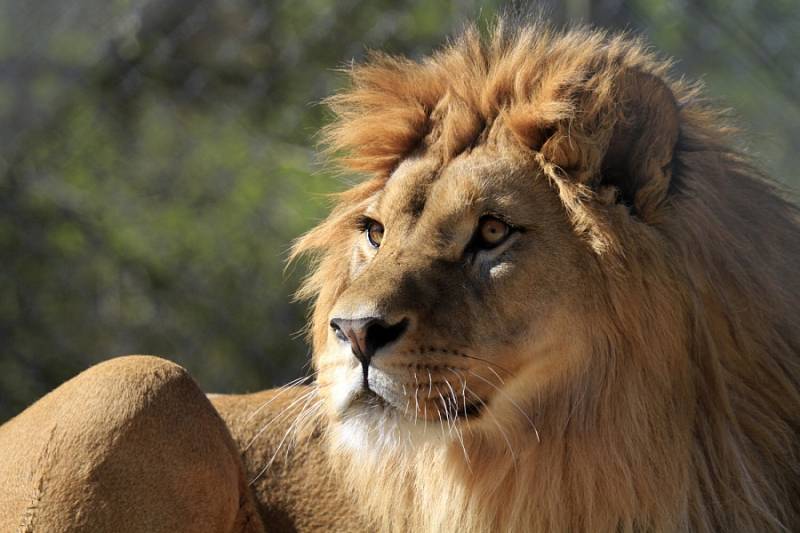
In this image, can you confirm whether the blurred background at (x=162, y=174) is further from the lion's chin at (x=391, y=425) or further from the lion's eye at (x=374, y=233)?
the lion's chin at (x=391, y=425)

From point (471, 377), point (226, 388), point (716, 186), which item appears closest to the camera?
point (471, 377)

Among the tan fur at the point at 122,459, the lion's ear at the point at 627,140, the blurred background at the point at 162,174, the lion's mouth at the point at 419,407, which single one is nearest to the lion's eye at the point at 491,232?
the lion's ear at the point at 627,140

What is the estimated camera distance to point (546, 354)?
2.04 m

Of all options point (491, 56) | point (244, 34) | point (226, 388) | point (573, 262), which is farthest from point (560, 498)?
point (244, 34)

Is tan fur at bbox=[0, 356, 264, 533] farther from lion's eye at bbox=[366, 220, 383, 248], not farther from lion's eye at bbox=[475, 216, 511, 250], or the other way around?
lion's eye at bbox=[475, 216, 511, 250]

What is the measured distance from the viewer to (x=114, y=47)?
16.1ft

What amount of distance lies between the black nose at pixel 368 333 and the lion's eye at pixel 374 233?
0.41 metres

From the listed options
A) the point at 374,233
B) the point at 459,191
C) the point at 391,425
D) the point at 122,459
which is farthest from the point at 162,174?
the point at 391,425

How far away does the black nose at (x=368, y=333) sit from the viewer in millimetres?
1915

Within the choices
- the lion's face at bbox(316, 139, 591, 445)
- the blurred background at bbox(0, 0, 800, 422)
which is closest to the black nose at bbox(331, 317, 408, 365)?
the lion's face at bbox(316, 139, 591, 445)

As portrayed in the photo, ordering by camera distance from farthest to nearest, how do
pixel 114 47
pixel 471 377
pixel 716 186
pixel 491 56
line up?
1. pixel 114 47
2. pixel 491 56
3. pixel 716 186
4. pixel 471 377

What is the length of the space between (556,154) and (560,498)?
62 cm

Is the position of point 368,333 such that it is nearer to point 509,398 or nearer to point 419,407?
point 419,407

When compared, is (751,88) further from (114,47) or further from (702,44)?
(114,47)
